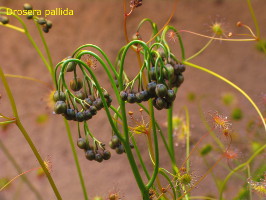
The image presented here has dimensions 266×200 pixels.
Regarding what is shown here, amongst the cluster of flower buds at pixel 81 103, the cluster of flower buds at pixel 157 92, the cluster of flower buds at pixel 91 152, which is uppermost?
the cluster of flower buds at pixel 157 92

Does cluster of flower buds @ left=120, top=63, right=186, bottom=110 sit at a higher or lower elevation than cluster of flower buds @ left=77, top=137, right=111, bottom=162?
higher

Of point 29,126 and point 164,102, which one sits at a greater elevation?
point 164,102

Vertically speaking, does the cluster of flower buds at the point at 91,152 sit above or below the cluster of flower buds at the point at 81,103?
below

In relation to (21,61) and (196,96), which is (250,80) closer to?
(196,96)

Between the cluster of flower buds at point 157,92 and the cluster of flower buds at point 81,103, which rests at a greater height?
the cluster of flower buds at point 157,92

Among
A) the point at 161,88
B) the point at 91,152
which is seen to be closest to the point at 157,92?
the point at 161,88

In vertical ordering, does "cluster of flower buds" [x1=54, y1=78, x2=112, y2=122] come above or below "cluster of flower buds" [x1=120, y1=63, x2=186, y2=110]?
below

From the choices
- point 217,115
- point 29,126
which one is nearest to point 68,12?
point 29,126

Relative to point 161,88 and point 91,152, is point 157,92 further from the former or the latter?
point 91,152

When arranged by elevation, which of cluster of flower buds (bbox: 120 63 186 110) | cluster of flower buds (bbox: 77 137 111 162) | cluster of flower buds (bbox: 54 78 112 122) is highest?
cluster of flower buds (bbox: 120 63 186 110)

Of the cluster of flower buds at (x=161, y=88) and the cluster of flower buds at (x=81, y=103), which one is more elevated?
the cluster of flower buds at (x=161, y=88)

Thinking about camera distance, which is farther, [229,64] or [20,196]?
[20,196]
